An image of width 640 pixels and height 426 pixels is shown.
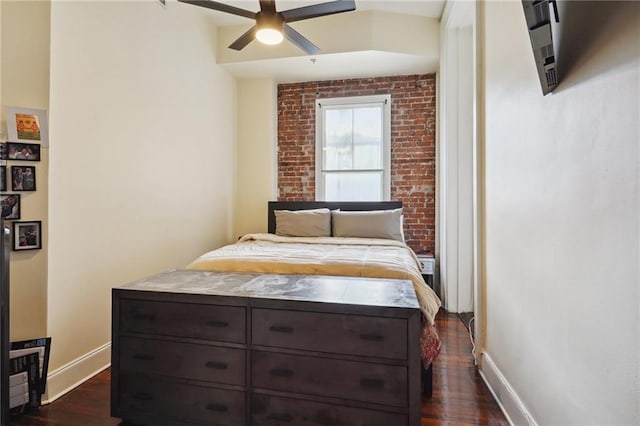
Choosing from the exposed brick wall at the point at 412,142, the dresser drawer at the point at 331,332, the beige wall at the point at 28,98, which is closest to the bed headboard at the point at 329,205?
the exposed brick wall at the point at 412,142

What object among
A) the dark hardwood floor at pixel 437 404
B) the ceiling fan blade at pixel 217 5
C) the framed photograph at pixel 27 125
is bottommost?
the dark hardwood floor at pixel 437 404

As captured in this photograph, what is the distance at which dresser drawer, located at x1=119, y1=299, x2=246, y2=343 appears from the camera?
149cm

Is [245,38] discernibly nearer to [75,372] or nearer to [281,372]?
[281,372]

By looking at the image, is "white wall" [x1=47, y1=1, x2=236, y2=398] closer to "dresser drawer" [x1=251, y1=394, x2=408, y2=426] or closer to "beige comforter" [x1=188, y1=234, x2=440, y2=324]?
"beige comforter" [x1=188, y1=234, x2=440, y2=324]

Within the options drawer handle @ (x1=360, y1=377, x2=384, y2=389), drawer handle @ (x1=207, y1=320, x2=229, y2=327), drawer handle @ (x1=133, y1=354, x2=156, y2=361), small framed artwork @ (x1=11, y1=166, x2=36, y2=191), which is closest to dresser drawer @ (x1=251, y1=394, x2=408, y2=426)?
drawer handle @ (x1=360, y1=377, x2=384, y2=389)

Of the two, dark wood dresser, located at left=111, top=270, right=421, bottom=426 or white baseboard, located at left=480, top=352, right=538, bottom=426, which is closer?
dark wood dresser, located at left=111, top=270, right=421, bottom=426

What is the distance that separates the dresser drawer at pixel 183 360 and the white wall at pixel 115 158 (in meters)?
0.68

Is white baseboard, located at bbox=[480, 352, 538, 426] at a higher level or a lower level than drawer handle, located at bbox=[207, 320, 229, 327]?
lower

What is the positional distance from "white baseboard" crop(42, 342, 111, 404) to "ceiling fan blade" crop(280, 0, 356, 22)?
262cm

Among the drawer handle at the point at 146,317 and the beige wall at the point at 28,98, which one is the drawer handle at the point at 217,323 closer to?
the drawer handle at the point at 146,317

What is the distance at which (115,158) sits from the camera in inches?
89.4

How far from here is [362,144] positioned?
4172 mm

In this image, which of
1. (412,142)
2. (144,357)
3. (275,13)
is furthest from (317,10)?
(144,357)

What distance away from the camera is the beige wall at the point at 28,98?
65.6 inches
